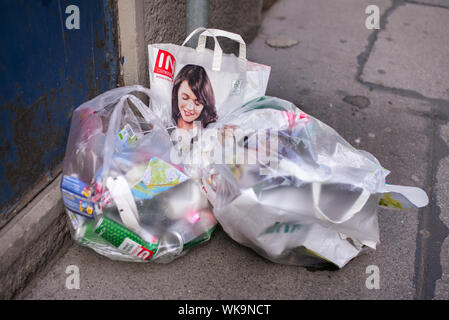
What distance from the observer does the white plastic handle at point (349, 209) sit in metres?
1.62

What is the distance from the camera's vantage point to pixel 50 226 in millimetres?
1723

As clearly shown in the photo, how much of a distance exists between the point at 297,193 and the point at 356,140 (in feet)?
3.66

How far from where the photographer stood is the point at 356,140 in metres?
2.62

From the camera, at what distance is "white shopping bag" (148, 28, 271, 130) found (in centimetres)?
204

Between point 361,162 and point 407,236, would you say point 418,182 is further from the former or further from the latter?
point 361,162

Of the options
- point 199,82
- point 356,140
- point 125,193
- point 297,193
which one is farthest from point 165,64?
point 356,140

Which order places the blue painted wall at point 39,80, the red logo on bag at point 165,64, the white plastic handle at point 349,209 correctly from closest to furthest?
the blue painted wall at point 39,80, the white plastic handle at point 349,209, the red logo on bag at point 165,64

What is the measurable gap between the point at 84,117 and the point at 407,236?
1.47 meters

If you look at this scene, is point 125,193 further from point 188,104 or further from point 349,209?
point 349,209

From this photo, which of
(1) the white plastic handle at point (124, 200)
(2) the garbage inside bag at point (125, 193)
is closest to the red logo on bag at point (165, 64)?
(2) the garbage inside bag at point (125, 193)

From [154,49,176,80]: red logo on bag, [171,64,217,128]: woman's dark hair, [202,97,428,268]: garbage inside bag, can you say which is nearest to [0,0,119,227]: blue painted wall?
[154,49,176,80]: red logo on bag

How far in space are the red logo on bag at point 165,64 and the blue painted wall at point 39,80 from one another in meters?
0.27

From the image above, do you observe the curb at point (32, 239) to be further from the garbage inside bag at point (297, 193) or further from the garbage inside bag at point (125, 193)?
the garbage inside bag at point (297, 193)

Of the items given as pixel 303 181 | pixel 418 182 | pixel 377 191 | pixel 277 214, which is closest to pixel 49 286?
pixel 277 214
